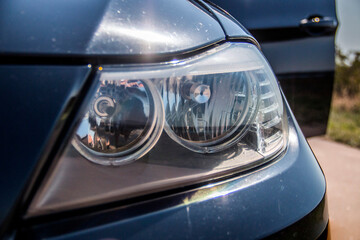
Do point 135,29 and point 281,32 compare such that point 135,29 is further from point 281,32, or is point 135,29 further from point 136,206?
point 281,32

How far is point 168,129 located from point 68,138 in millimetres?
242

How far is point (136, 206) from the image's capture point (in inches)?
24.1

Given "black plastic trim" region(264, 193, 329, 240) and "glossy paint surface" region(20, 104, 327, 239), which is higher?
"glossy paint surface" region(20, 104, 327, 239)

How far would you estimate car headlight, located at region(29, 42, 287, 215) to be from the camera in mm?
620

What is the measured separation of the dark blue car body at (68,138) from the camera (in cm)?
54

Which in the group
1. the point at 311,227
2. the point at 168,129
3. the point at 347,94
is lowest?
the point at 347,94

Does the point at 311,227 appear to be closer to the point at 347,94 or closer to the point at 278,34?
the point at 278,34

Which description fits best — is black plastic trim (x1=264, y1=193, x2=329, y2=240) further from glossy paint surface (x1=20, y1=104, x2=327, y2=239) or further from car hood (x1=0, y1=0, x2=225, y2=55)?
car hood (x1=0, y1=0, x2=225, y2=55)

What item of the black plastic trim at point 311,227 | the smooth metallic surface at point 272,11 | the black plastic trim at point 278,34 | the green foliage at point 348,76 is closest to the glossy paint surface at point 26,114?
the black plastic trim at point 311,227

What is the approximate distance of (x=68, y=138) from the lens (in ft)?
1.90

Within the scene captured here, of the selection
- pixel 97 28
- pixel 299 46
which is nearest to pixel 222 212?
pixel 97 28

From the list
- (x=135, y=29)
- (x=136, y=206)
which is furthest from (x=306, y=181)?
(x=135, y=29)

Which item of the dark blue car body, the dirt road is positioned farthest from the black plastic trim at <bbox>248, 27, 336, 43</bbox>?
the dirt road

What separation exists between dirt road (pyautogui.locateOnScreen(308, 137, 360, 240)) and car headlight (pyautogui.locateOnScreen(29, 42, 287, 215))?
3.52 ft
